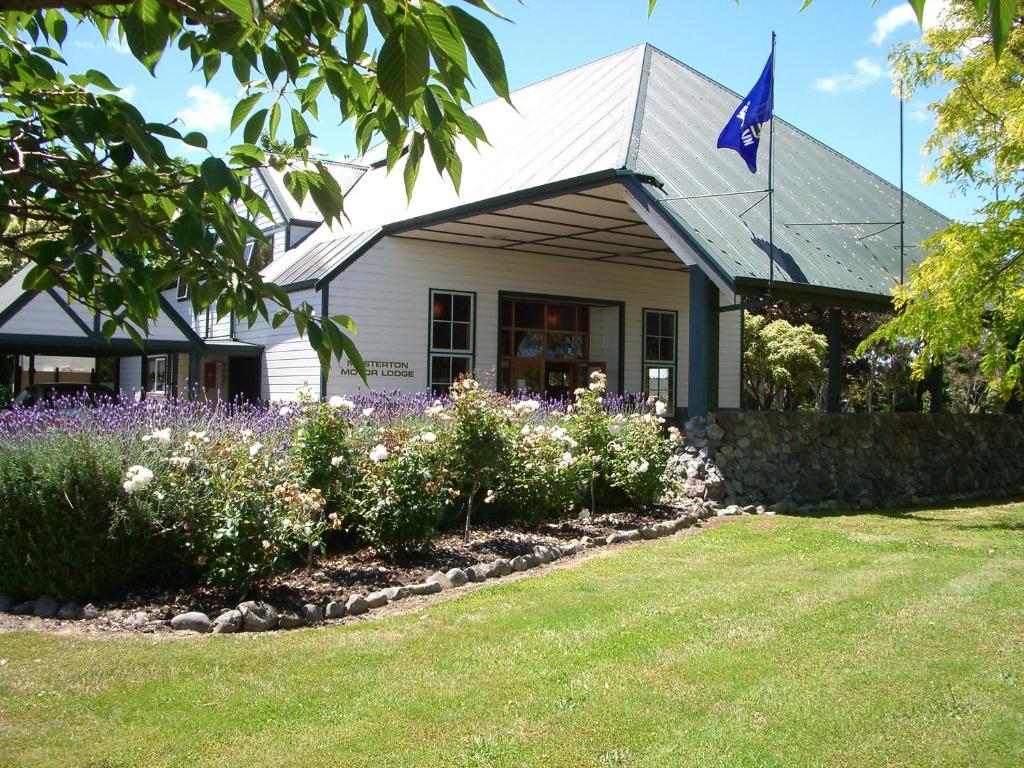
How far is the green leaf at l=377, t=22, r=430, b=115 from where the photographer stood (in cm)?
201

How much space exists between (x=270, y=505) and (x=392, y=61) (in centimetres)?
597

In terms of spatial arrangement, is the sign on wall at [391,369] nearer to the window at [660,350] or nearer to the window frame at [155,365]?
the window at [660,350]

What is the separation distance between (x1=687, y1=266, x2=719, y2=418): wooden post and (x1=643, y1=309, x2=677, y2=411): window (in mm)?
7736

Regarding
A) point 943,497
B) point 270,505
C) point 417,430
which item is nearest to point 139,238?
point 270,505

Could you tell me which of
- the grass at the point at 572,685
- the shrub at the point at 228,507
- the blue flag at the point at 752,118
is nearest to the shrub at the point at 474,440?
the grass at the point at 572,685

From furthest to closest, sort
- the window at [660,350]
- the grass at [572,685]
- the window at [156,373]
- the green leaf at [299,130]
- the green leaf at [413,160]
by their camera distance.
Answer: the window at [156,373] → the window at [660,350] → the grass at [572,685] → the green leaf at [299,130] → the green leaf at [413,160]

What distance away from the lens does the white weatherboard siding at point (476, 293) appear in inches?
731

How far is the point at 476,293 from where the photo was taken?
792 inches

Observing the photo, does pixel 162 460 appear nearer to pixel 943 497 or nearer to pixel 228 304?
pixel 228 304

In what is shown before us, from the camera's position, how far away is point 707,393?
14383 millimetres

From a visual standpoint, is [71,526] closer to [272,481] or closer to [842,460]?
[272,481]

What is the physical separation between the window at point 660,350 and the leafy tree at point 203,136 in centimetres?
1897

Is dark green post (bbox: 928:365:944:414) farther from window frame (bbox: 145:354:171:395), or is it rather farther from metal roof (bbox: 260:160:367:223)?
window frame (bbox: 145:354:171:395)

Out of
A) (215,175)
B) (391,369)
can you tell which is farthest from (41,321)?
(215,175)
